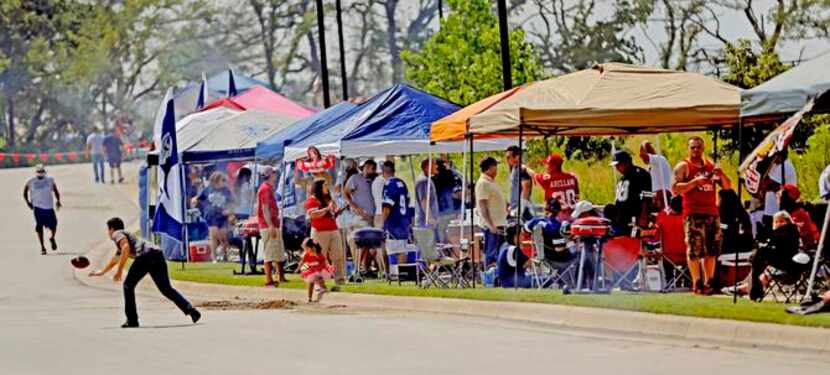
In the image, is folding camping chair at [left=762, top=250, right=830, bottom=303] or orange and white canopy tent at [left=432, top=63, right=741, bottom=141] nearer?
folding camping chair at [left=762, top=250, right=830, bottom=303]

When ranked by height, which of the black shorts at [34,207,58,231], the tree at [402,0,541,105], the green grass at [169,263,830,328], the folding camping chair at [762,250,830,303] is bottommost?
the green grass at [169,263,830,328]

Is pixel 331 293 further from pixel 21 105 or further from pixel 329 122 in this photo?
pixel 21 105

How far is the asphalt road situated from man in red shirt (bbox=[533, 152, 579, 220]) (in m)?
2.79

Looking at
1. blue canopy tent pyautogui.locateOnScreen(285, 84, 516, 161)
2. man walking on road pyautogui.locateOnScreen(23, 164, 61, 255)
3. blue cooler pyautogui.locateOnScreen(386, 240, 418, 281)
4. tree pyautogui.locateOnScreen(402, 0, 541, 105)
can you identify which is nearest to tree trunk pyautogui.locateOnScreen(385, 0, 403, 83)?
tree pyautogui.locateOnScreen(402, 0, 541, 105)

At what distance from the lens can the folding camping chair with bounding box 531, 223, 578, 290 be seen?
73.6 feet

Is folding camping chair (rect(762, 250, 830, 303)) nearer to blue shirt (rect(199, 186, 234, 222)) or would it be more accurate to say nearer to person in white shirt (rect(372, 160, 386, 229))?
person in white shirt (rect(372, 160, 386, 229))

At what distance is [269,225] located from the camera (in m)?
27.0

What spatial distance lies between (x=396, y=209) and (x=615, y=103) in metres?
5.40

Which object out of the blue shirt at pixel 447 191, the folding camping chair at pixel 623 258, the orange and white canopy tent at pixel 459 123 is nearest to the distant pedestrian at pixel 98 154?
the blue shirt at pixel 447 191

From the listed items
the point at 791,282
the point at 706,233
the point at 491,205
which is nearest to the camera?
the point at 791,282

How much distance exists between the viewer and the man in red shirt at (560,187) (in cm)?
2352

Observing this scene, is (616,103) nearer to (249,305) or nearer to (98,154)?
(249,305)

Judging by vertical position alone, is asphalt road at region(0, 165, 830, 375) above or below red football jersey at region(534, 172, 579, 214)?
below

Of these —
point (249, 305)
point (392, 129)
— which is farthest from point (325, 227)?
point (392, 129)
